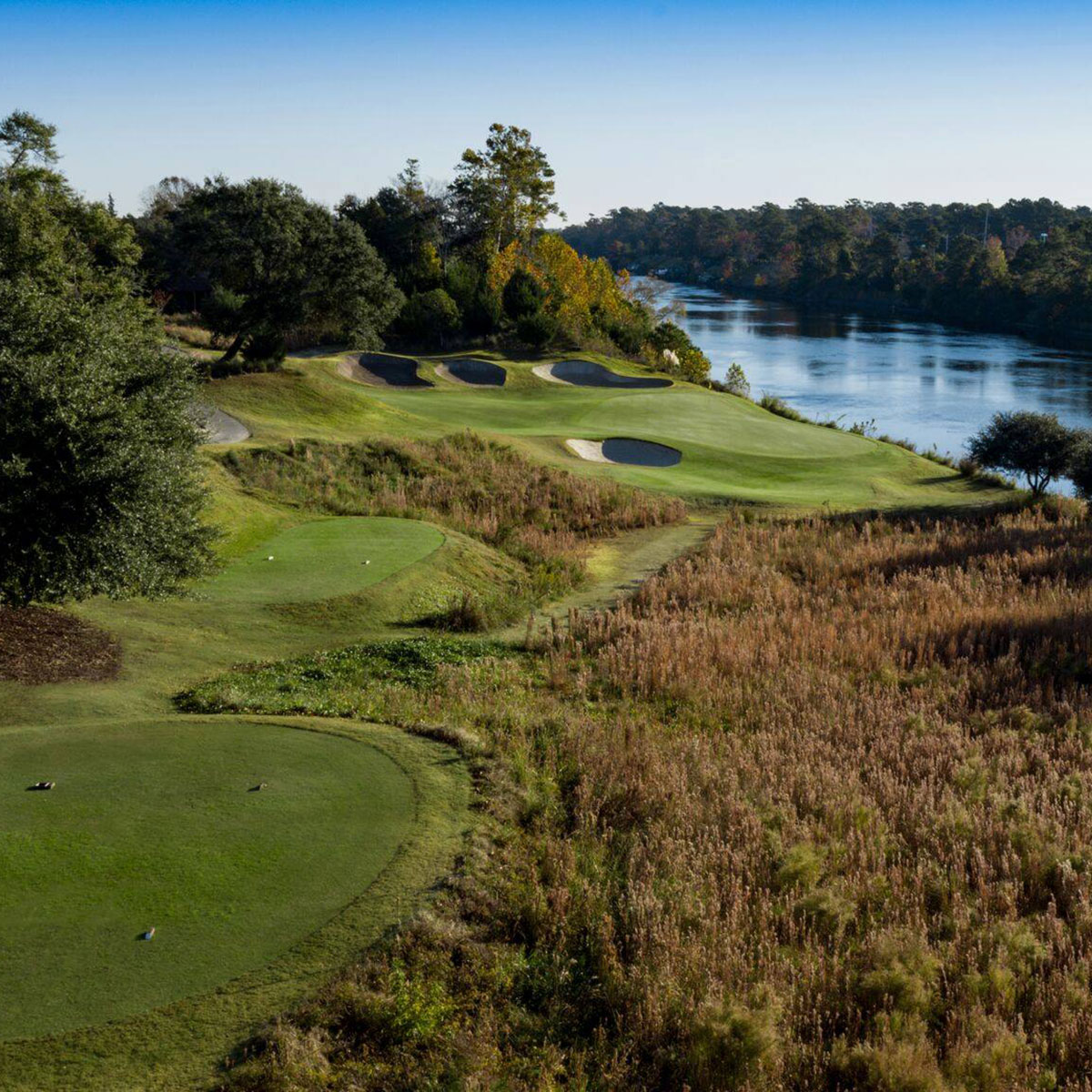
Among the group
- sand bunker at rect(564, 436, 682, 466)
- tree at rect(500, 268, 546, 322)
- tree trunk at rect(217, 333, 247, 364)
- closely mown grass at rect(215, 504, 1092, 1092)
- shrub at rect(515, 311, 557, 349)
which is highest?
tree at rect(500, 268, 546, 322)

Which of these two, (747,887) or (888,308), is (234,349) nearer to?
(747,887)

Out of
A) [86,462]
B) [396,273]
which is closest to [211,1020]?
[86,462]

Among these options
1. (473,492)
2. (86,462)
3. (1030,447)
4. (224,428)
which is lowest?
(473,492)

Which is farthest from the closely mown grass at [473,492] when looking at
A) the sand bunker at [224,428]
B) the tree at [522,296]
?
the tree at [522,296]

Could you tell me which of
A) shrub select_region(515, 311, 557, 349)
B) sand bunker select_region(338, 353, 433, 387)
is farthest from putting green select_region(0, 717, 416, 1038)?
shrub select_region(515, 311, 557, 349)

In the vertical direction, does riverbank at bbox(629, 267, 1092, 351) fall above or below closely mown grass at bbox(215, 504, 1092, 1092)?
above

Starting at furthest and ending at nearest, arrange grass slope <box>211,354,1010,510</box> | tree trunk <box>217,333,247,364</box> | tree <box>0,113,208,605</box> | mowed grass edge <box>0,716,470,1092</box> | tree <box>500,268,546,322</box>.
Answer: tree <box>500,268,546,322</box> → tree trunk <box>217,333,247,364</box> → grass slope <box>211,354,1010,510</box> → tree <box>0,113,208,605</box> → mowed grass edge <box>0,716,470,1092</box>

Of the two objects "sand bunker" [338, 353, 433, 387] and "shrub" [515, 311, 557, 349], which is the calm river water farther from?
"sand bunker" [338, 353, 433, 387]
